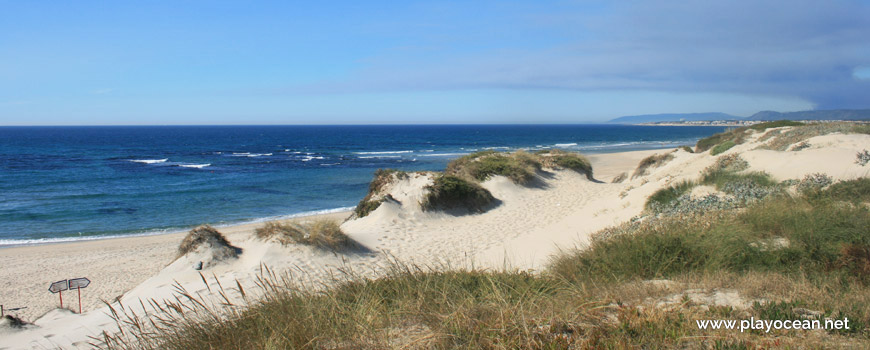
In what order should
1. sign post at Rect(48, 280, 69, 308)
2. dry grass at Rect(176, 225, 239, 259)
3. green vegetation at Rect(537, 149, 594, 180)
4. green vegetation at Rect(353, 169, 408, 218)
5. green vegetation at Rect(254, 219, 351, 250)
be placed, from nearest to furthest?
sign post at Rect(48, 280, 69, 308), dry grass at Rect(176, 225, 239, 259), green vegetation at Rect(254, 219, 351, 250), green vegetation at Rect(353, 169, 408, 218), green vegetation at Rect(537, 149, 594, 180)

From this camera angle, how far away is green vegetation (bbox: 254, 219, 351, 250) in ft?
36.8

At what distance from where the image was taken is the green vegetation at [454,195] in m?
16.7

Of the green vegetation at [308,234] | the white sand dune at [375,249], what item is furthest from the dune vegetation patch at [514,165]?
the green vegetation at [308,234]

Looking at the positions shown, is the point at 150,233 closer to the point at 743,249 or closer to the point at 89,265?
the point at 89,265

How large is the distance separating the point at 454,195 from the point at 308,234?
7.01m

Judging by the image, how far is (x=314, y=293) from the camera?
4.35 metres

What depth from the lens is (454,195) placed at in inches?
682

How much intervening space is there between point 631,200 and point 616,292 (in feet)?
34.2

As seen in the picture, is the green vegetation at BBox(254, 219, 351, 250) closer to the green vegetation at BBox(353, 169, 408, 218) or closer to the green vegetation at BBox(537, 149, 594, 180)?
the green vegetation at BBox(353, 169, 408, 218)

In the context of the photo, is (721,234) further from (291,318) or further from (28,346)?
(28,346)

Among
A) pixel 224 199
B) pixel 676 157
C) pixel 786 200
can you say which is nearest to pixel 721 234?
pixel 786 200

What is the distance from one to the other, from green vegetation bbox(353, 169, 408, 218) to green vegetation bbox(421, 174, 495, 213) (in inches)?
62.6

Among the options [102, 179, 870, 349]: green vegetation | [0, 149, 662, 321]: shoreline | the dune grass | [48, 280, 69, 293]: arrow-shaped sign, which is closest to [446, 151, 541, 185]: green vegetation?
[0, 149, 662, 321]: shoreline

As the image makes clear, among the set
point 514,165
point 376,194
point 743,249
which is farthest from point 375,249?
point 514,165
